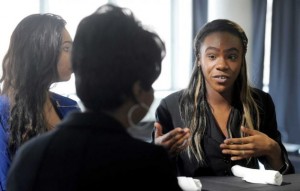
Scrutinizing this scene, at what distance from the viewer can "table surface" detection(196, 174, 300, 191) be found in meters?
1.44

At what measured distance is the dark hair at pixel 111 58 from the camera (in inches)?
34.7

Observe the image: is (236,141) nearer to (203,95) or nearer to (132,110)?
(203,95)

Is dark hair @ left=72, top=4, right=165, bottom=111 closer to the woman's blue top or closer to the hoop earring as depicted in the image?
the hoop earring

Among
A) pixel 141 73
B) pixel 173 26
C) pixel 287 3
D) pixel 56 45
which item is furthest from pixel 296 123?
pixel 141 73

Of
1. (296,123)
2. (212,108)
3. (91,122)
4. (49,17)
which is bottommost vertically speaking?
(296,123)

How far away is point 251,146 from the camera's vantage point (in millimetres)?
1683

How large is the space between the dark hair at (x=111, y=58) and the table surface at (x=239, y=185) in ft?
2.08

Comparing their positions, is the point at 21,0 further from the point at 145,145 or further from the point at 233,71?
the point at 145,145

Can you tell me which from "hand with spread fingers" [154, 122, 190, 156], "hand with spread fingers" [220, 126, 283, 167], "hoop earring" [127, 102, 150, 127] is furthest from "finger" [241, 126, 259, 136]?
"hoop earring" [127, 102, 150, 127]

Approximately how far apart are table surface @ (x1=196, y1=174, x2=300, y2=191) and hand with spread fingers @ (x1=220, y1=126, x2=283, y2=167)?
0.40 feet

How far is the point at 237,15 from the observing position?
3.97 metres

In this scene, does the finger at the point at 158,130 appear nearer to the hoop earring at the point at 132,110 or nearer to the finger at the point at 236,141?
the finger at the point at 236,141

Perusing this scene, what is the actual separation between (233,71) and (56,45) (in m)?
0.67

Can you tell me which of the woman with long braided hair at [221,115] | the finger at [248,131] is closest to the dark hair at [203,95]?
the woman with long braided hair at [221,115]
